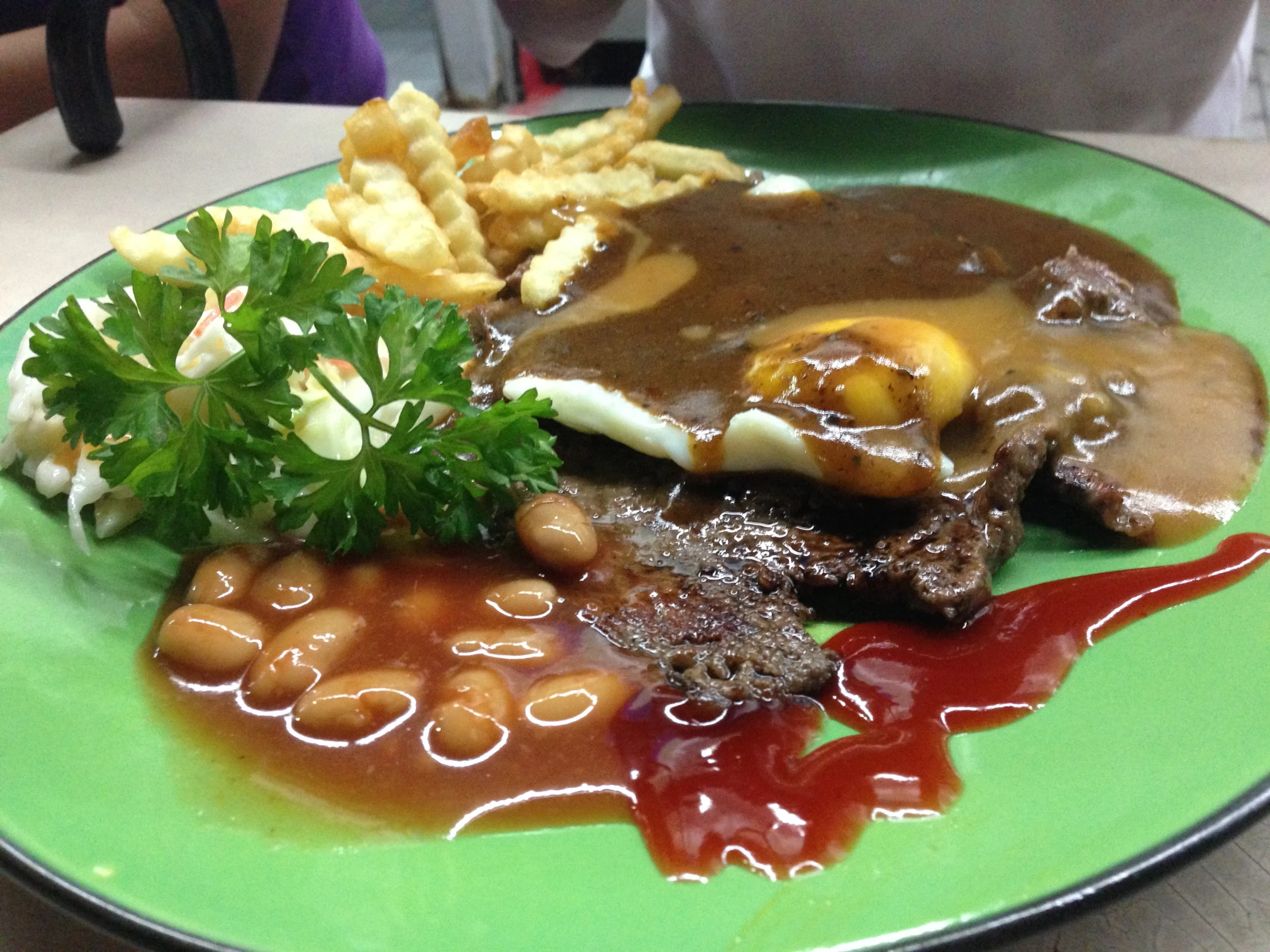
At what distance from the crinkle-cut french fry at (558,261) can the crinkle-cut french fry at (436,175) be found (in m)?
0.25

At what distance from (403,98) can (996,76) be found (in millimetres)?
2823

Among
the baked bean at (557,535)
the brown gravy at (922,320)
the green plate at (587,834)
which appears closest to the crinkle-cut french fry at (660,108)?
the brown gravy at (922,320)

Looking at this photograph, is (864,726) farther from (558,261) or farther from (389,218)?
(389,218)

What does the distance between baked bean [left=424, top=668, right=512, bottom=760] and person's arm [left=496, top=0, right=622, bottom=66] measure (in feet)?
14.1

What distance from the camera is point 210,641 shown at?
2.07 metres

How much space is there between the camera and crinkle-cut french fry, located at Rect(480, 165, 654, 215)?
3412mm

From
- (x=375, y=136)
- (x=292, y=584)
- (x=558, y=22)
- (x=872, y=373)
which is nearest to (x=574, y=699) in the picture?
(x=292, y=584)

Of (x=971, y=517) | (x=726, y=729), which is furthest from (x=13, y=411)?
(x=971, y=517)

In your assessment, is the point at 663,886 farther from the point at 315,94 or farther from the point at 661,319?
the point at 315,94

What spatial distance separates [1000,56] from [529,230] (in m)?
2.51

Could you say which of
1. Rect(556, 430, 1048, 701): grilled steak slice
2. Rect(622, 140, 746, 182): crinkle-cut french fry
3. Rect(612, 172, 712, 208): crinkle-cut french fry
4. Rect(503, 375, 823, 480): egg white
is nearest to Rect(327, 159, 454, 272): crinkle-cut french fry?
Rect(503, 375, 823, 480): egg white

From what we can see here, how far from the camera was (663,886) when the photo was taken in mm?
1571

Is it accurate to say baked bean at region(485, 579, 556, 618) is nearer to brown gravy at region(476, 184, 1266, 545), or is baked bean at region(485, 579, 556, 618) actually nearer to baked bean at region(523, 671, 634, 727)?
baked bean at region(523, 671, 634, 727)

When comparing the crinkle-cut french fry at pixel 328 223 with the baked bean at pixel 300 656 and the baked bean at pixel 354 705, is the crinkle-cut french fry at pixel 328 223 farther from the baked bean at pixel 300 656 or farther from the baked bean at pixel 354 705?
the baked bean at pixel 354 705
